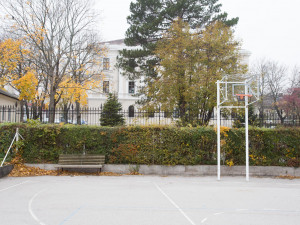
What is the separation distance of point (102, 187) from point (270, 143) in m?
8.30

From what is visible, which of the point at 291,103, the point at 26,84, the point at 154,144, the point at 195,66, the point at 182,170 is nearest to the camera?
the point at 182,170

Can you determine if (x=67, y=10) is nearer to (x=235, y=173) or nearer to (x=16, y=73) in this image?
(x=16, y=73)

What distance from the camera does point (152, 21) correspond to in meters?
25.7

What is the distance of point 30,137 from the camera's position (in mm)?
13375

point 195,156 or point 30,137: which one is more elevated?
point 30,137

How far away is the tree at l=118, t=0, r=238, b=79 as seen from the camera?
25.3 m

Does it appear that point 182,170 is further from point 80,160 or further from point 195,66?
point 195,66

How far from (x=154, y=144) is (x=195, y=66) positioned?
7.96m

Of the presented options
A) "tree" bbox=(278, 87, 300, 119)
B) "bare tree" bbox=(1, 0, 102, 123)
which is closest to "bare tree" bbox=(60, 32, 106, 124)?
"bare tree" bbox=(1, 0, 102, 123)

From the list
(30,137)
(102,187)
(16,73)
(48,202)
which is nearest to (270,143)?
(102,187)

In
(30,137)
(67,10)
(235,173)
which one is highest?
(67,10)

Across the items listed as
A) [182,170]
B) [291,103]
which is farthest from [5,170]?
[291,103]

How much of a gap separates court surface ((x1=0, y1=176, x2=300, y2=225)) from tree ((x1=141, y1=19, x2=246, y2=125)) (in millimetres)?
7940

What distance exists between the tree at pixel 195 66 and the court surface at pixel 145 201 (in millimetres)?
7940
